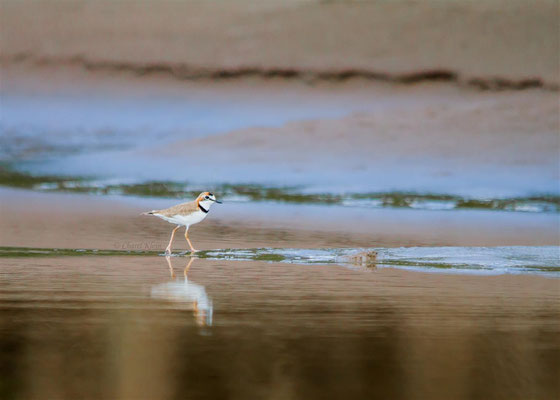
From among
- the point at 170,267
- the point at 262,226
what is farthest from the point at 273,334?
the point at 262,226

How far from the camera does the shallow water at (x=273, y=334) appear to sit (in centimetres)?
581

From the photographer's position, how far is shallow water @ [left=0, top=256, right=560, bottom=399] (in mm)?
5812

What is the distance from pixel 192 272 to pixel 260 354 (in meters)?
4.30

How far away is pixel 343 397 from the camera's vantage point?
5547 mm

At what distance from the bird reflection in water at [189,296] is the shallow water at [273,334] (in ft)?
0.05

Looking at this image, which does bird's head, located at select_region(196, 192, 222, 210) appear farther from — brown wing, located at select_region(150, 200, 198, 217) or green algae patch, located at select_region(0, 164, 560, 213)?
green algae patch, located at select_region(0, 164, 560, 213)

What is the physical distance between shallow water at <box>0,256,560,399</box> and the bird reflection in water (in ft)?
0.05

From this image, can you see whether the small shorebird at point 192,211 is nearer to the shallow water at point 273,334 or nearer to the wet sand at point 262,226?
the wet sand at point 262,226

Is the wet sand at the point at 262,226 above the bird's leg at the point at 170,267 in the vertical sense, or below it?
above

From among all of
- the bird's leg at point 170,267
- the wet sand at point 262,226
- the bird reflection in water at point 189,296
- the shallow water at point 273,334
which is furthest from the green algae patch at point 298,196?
the bird reflection in water at point 189,296

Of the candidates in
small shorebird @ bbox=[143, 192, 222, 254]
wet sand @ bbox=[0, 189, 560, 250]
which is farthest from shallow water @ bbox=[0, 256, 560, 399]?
wet sand @ bbox=[0, 189, 560, 250]

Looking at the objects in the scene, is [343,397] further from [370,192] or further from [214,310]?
[370,192]

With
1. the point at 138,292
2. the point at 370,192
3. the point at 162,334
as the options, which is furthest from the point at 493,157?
the point at 162,334

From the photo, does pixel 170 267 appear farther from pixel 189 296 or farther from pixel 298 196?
pixel 298 196
